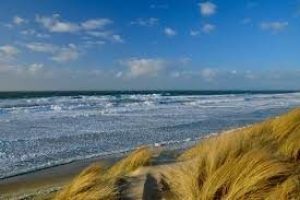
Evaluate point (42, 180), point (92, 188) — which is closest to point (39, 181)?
point (42, 180)

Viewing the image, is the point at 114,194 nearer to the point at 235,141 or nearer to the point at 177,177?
the point at 177,177

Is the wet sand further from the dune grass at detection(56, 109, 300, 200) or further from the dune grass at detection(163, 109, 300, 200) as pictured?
the dune grass at detection(163, 109, 300, 200)

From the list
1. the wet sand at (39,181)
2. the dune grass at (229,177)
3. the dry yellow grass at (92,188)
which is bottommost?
the wet sand at (39,181)

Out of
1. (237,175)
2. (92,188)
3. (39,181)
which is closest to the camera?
(237,175)

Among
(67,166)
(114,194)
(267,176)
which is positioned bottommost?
(67,166)

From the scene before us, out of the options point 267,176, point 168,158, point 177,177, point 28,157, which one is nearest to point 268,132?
point 168,158

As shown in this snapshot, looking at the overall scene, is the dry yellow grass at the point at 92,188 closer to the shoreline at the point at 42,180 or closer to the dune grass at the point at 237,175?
the dune grass at the point at 237,175

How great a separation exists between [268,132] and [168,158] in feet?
5.54

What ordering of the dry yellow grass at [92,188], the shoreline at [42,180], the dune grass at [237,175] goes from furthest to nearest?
the shoreline at [42,180] < the dry yellow grass at [92,188] < the dune grass at [237,175]

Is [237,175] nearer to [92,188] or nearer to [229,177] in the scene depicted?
[229,177]

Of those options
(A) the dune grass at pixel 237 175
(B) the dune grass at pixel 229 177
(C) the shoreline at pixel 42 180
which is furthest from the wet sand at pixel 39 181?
(A) the dune grass at pixel 237 175

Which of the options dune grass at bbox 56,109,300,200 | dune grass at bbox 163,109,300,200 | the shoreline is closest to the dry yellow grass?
dune grass at bbox 56,109,300,200

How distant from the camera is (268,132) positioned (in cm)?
733

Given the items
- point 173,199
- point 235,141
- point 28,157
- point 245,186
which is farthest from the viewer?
point 28,157
